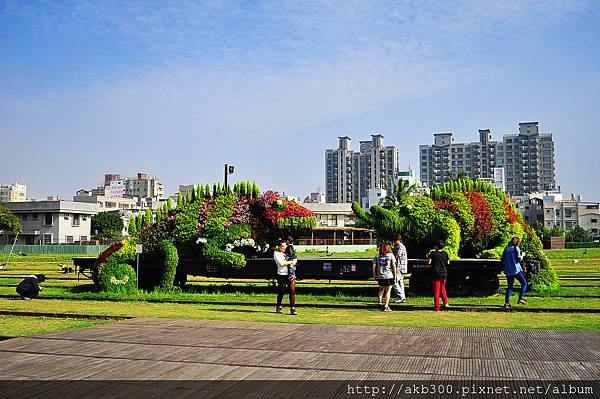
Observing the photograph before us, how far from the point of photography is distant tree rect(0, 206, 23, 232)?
73.2 metres

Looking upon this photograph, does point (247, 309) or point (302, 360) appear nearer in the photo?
point (302, 360)

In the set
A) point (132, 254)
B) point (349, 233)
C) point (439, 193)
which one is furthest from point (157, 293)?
point (349, 233)

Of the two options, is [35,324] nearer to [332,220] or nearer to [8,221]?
[8,221]

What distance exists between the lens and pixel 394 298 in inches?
674

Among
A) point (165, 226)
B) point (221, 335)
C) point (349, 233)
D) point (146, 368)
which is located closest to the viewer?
point (146, 368)

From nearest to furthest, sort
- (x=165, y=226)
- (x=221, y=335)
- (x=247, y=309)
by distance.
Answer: (x=221, y=335) < (x=247, y=309) < (x=165, y=226)

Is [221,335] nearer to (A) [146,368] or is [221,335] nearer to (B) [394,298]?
(A) [146,368]

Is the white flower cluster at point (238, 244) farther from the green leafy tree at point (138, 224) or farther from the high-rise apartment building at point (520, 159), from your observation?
the high-rise apartment building at point (520, 159)

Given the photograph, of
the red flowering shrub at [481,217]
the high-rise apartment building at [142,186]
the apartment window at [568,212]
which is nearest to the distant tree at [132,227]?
the red flowering shrub at [481,217]

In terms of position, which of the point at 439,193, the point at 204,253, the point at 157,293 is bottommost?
the point at 157,293

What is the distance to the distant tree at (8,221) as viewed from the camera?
73225 mm

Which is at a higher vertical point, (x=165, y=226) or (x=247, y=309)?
(x=165, y=226)

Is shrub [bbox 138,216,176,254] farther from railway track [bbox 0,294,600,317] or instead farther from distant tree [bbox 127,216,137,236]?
railway track [bbox 0,294,600,317]

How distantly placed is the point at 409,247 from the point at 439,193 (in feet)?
6.31
